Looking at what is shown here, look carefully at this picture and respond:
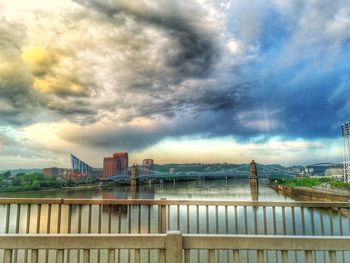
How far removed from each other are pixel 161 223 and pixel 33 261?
1952mm

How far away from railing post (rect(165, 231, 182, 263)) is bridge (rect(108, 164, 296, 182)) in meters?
55.0

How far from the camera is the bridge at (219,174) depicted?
185 feet

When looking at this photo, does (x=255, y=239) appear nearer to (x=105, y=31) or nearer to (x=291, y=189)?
(x=105, y=31)

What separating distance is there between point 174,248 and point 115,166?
68576 millimetres

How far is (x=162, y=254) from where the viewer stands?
1.54 meters

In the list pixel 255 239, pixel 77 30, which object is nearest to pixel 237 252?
pixel 255 239

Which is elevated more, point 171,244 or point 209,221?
point 171,244

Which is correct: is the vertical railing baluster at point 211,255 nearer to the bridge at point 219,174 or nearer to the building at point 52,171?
the bridge at point 219,174

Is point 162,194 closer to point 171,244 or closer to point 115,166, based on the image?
point 171,244

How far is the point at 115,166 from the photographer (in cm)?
6819

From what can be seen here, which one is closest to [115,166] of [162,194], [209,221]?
[162,194]

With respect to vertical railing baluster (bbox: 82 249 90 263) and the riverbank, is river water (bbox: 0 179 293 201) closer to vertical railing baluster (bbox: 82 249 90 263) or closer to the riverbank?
the riverbank

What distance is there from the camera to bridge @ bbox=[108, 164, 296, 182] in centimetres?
5650

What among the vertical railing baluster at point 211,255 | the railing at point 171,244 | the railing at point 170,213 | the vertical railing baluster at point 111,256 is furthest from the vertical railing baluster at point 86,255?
the railing at point 170,213
